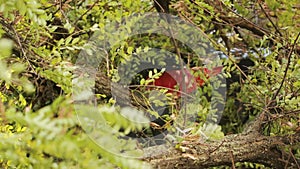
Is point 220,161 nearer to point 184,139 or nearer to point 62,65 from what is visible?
point 184,139

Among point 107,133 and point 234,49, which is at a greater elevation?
point 107,133

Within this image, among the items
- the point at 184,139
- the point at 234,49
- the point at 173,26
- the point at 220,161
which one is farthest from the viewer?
the point at 234,49

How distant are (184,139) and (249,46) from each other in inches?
30.8

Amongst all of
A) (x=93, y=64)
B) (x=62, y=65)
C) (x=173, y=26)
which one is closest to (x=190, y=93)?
(x=173, y=26)

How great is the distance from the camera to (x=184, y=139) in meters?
1.06

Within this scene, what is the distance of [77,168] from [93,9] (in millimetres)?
956

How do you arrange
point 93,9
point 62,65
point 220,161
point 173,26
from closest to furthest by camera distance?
1. point 62,65
2. point 220,161
3. point 93,9
4. point 173,26

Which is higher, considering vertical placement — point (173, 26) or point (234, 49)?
point (173, 26)

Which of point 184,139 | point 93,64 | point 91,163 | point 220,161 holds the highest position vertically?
point 91,163

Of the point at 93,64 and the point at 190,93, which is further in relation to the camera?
the point at 190,93

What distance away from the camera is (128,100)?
1.20 metres

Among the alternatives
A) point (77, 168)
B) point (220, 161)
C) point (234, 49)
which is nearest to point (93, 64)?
point (220, 161)

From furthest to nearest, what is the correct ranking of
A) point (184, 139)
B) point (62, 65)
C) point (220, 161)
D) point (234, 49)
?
point (234, 49)
point (220, 161)
point (184, 139)
point (62, 65)

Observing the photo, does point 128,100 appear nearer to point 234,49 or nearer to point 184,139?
point 184,139
